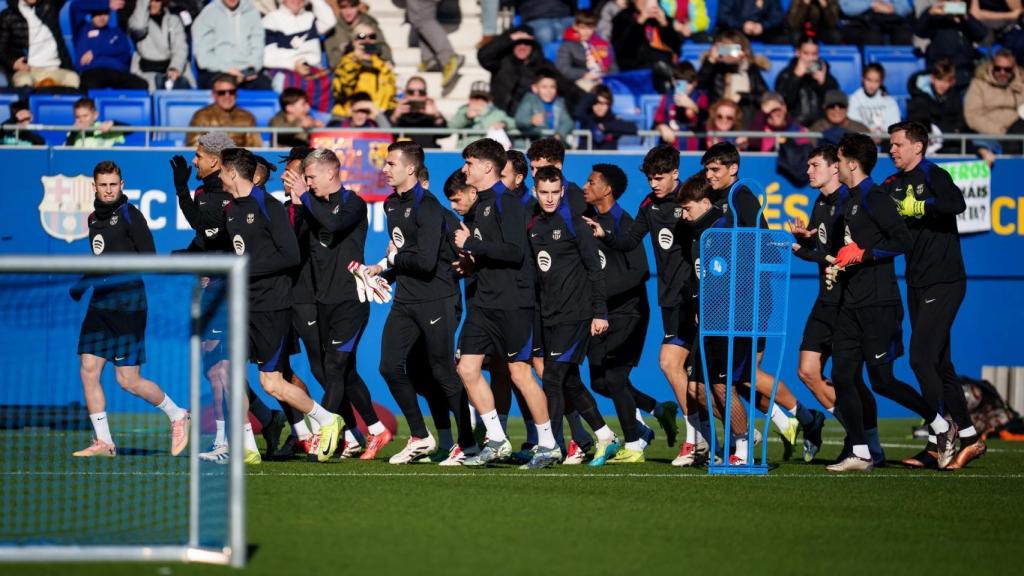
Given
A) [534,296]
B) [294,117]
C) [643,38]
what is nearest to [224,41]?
[294,117]

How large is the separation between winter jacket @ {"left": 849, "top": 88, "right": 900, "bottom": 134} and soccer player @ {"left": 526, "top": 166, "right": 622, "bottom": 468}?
898 centimetres

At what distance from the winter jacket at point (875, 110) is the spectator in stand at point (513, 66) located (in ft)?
11.8

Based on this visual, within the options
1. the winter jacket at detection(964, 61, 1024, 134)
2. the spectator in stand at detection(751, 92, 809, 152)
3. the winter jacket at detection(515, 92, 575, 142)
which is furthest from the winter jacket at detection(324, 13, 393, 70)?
the winter jacket at detection(964, 61, 1024, 134)

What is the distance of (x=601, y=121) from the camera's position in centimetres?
1766

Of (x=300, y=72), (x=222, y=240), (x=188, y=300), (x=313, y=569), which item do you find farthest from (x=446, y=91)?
(x=313, y=569)

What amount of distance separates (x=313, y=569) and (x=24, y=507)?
273cm

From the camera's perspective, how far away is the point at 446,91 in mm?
20172

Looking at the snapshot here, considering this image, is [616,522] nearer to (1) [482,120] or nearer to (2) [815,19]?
(1) [482,120]

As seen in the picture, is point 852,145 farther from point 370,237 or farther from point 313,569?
point 370,237

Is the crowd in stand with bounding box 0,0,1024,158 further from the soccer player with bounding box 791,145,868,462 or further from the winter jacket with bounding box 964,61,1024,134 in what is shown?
the soccer player with bounding box 791,145,868,462

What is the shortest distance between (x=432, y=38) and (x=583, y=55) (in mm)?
2103

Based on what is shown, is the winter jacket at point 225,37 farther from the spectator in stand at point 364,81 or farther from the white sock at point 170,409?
the white sock at point 170,409

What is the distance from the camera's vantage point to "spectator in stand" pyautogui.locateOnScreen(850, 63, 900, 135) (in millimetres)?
18969

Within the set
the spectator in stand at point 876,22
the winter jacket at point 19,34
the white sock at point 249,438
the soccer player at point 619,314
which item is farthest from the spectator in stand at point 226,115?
the spectator in stand at point 876,22
